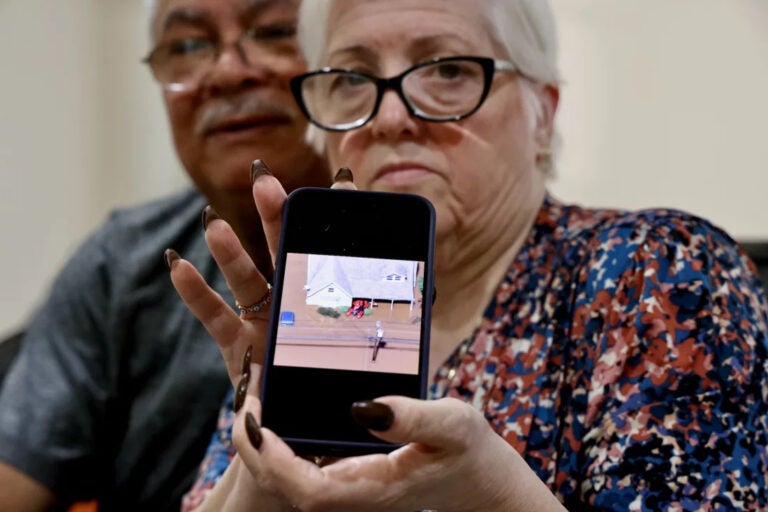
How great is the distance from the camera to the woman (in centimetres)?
54

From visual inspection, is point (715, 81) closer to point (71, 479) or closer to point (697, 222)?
point (697, 222)

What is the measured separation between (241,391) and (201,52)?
0.72 meters

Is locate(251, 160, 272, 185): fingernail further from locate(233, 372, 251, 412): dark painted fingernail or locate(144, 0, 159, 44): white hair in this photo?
locate(144, 0, 159, 44): white hair

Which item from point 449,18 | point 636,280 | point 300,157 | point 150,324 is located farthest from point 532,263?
point 150,324

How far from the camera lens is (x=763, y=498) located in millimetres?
692

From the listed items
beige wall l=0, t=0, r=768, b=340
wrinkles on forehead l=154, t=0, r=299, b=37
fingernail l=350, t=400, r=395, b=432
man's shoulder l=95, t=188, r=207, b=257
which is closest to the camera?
fingernail l=350, t=400, r=395, b=432

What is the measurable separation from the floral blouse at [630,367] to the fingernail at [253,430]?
0.31 meters

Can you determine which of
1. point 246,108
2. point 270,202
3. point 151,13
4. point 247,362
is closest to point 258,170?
point 270,202

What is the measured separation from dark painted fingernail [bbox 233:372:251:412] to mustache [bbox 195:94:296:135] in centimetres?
64

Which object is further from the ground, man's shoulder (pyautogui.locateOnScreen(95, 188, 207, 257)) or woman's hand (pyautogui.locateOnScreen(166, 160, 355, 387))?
woman's hand (pyautogui.locateOnScreen(166, 160, 355, 387))

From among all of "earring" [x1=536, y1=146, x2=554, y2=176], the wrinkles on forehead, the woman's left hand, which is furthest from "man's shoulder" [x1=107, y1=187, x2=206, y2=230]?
the woman's left hand

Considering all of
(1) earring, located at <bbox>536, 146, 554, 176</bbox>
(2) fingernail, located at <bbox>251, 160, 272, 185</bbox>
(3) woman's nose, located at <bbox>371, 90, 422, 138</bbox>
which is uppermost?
(3) woman's nose, located at <bbox>371, 90, 422, 138</bbox>

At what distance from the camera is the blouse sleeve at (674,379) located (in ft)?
2.23

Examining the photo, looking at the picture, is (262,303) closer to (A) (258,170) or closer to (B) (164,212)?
(A) (258,170)
